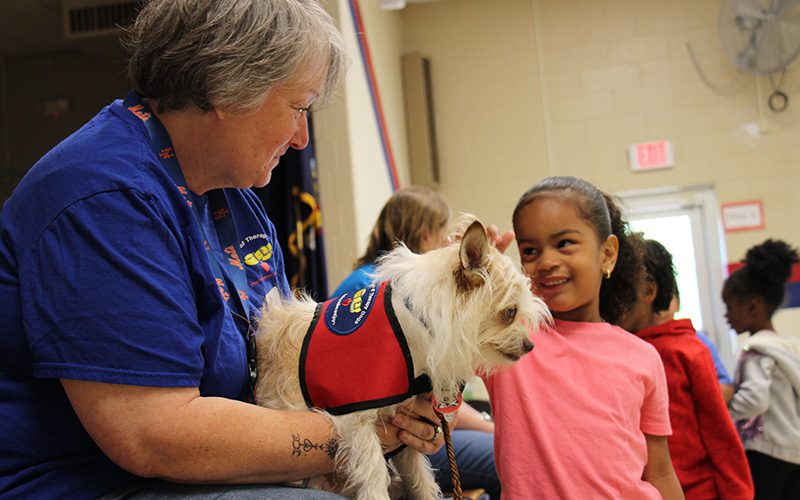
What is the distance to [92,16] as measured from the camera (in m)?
4.52

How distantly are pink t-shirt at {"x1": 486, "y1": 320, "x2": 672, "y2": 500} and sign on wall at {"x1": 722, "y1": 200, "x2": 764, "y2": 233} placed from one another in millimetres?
4930

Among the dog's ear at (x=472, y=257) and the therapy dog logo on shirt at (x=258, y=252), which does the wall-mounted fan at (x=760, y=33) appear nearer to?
the dog's ear at (x=472, y=257)

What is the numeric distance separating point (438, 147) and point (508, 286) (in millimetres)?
5427

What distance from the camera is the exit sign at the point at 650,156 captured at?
6461 millimetres

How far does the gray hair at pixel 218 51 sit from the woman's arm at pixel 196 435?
566 millimetres

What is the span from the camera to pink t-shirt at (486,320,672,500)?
5.62 ft

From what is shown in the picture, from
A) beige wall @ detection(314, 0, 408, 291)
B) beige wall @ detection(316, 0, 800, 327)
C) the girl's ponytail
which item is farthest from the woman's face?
beige wall @ detection(316, 0, 800, 327)

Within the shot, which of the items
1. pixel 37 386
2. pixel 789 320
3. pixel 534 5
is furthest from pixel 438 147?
pixel 37 386

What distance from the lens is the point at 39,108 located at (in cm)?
499

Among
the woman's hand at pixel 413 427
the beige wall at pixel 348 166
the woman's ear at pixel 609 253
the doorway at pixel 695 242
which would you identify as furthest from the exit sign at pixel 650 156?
the woman's hand at pixel 413 427

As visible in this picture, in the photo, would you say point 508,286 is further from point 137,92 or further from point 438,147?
point 438,147

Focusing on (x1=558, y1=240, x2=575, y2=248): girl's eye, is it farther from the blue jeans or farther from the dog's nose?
the blue jeans

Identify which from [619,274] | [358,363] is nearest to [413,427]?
[358,363]

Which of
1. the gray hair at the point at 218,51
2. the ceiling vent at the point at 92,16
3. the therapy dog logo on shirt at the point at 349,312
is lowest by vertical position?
the therapy dog logo on shirt at the point at 349,312
